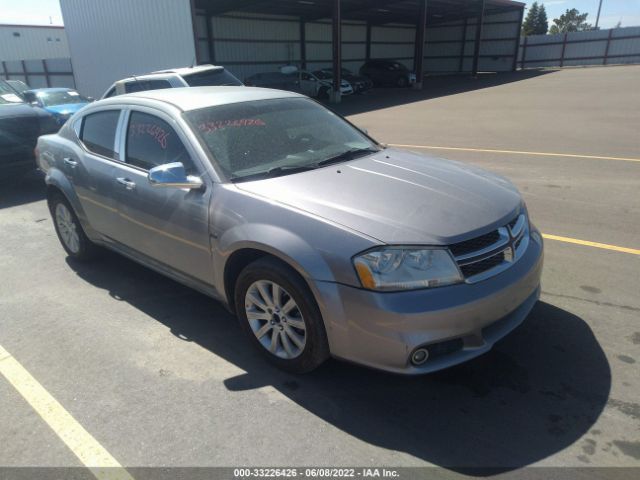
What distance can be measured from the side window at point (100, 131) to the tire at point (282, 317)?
1.93 meters

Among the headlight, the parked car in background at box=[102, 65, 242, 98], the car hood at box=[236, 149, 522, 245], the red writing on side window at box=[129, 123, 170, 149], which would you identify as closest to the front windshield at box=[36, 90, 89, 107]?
the parked car in background at box=[102, 65, 242, 98]

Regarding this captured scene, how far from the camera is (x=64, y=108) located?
12.2 m

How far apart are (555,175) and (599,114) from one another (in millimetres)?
8526

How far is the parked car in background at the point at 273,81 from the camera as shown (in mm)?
22656

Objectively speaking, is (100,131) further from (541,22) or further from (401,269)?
(541,22)

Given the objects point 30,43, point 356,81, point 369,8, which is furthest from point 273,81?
point 30,43

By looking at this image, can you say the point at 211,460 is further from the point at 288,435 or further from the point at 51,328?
the point at 51,328

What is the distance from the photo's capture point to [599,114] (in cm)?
1401

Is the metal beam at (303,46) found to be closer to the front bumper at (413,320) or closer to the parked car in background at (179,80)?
the parked car in background at (179,80)

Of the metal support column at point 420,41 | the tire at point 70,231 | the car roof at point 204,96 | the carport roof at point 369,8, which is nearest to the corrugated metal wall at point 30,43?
the carport roof at point 369,8

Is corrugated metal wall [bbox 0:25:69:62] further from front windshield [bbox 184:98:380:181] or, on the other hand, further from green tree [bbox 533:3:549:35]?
green tree [bbox 533:3:549:35]

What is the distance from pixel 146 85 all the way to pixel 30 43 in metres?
33.0

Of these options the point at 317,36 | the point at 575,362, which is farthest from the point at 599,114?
the point at 317,36

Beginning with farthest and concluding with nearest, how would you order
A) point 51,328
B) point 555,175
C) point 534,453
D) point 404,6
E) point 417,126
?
point 404,6 < point 417,126 < point 555,175 < point 51,328 < point 534,453
